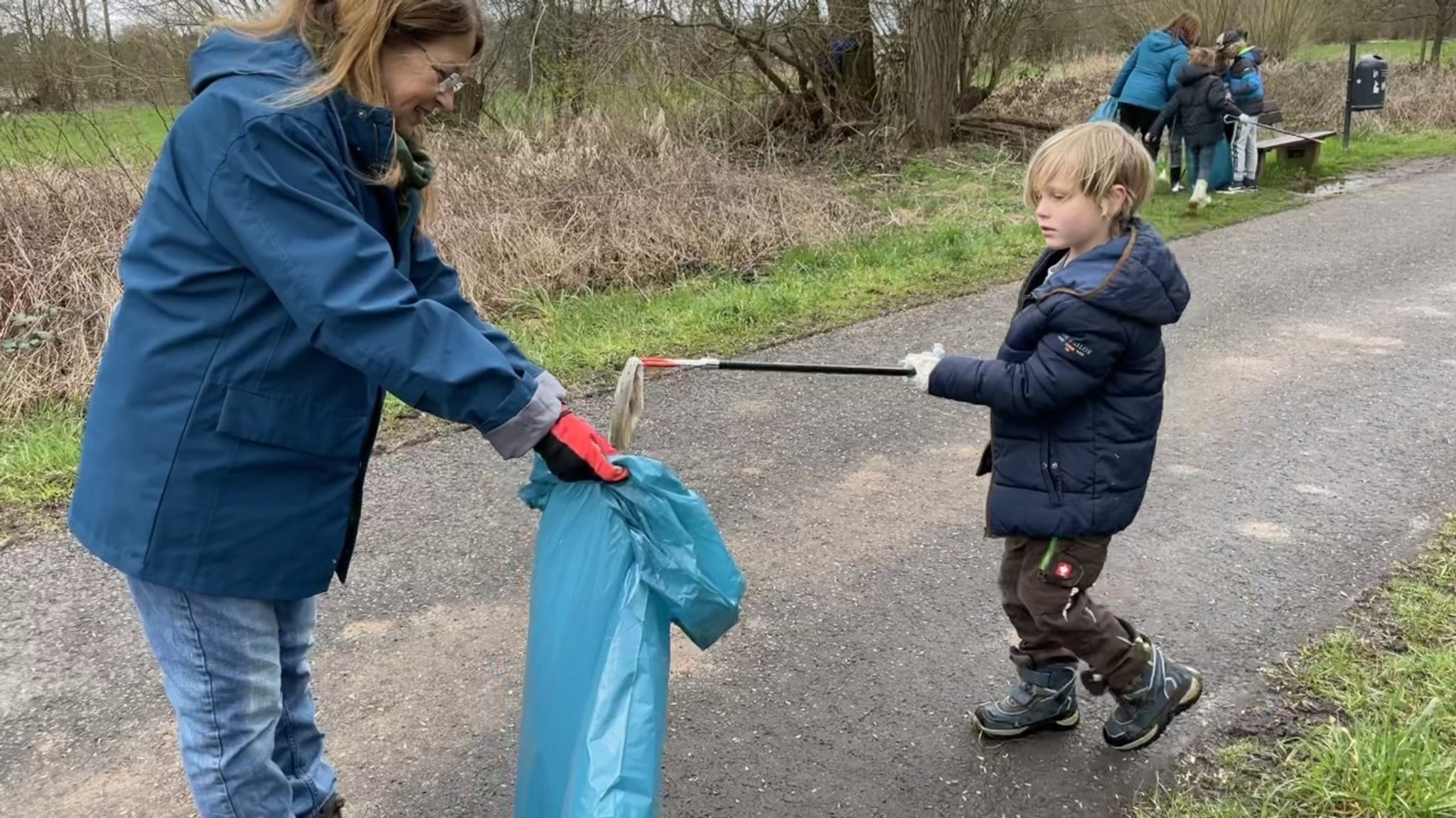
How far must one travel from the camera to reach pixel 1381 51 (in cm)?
2698

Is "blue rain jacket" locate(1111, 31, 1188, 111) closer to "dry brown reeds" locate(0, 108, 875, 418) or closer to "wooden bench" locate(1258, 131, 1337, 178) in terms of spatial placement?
"wooden bench" locate(1258, 131, 1337, 178)

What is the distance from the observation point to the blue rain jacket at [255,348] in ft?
5.48

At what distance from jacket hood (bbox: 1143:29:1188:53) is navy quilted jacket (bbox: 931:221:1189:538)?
928 centimetres

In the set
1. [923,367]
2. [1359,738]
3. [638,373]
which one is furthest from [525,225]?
[1359,738]

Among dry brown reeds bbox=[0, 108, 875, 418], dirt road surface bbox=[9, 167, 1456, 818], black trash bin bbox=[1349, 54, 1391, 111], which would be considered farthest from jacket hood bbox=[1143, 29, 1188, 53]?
dirt road surface bbox=[9, 167, 1456, 818]

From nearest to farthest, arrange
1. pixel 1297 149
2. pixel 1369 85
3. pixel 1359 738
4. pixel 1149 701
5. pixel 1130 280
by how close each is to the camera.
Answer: pixel 1130 280 → pixel 1359 738 → pixel 1149 701 → pixel 1297 149 → pixel 1369 85

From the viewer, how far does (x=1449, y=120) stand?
15.9 meters

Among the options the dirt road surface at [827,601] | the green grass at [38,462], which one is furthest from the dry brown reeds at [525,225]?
the dirt road surface at [827,601]

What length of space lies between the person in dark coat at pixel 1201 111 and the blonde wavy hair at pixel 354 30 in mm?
9354

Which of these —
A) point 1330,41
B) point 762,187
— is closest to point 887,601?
point 762,187

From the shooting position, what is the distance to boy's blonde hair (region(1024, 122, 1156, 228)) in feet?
7.90

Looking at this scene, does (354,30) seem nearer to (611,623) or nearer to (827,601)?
(611,623)

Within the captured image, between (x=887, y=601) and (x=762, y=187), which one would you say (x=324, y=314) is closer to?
(x=887, y=601)

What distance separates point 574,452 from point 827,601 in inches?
66.9
